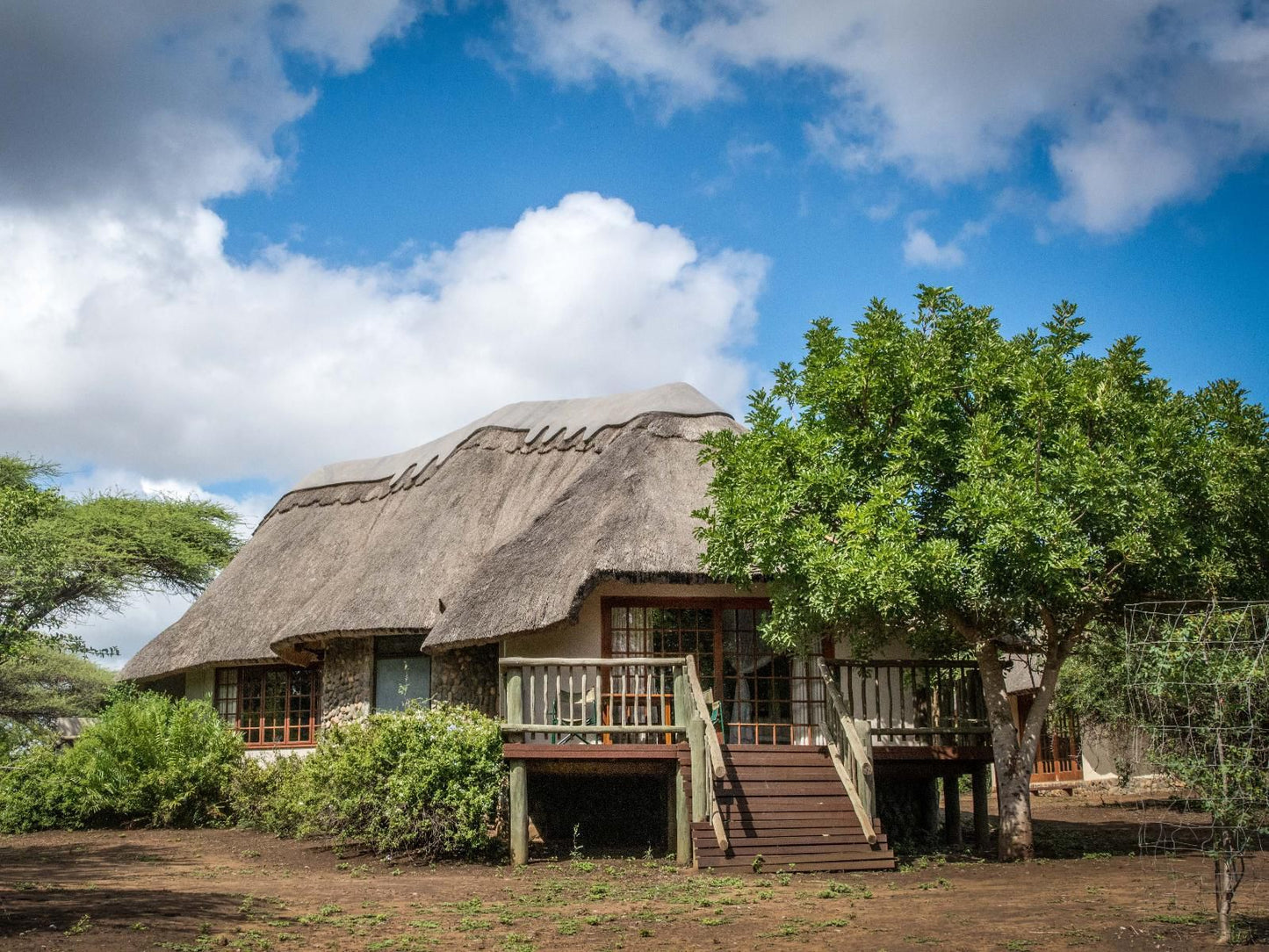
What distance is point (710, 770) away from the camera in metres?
13.2

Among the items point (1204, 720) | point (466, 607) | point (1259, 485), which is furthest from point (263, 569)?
point (1204, 720)

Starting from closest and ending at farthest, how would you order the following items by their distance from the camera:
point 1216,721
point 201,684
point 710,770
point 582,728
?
point 1216,721 < point 710,770 < point 582,728 < point 201,684

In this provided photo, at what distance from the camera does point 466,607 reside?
16.8 metres

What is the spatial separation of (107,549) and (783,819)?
24712 mm

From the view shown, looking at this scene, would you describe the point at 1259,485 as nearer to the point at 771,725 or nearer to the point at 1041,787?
the point at 771,725

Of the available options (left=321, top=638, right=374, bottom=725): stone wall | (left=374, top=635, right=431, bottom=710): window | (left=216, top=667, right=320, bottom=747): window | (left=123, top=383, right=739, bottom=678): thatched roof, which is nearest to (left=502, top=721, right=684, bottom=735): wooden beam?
(left=123, top=383, right=739, bottom=678): thatched roof

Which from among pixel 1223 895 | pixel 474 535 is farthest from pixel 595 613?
Answer: pixel 1223 895

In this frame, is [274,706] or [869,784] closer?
[869,784]

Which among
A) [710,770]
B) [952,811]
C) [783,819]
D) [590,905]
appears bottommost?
[590,905]

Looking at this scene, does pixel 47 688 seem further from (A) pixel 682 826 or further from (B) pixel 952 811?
(B) pixel 952 811

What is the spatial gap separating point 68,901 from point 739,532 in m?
7.65

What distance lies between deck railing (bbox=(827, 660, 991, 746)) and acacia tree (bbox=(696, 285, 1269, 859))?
1009mm

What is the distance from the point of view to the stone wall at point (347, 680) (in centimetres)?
1969

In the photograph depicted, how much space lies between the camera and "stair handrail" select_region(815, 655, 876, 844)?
13469mm
